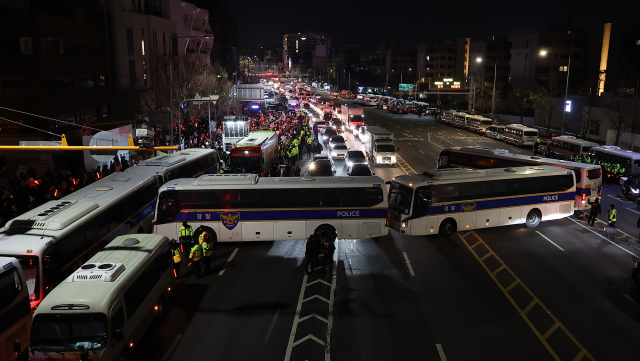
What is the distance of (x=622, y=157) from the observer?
30328mm

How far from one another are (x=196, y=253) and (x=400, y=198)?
8.68 m

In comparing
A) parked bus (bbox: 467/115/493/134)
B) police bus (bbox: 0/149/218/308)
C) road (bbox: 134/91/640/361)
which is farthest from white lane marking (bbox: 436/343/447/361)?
parked bus (bbox: 467/115/493/134)

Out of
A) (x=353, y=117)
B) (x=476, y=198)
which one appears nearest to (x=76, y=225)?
(x=476, y=198)

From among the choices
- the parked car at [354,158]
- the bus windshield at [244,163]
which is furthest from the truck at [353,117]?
the bus windshield at [244,163]

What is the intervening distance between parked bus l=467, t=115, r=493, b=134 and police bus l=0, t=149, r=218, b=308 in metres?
45.3

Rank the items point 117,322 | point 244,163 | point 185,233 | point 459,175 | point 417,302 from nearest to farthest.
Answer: point 117,322, point 417,302, point 185,233, point 459,175, point 244,163

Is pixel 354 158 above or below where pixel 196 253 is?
above

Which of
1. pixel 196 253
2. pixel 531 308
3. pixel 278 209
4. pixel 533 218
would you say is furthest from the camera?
pixel 533 218

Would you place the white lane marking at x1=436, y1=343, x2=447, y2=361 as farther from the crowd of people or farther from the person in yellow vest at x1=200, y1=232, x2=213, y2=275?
the crowd of people

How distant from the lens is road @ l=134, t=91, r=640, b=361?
11273 millimetres

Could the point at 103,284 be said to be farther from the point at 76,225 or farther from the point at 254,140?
the point at 254,140

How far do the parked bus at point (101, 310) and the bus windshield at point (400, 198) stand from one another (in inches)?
418

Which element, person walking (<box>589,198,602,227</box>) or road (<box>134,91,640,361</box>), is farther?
person walking (<box>589,198,602,227</box>)

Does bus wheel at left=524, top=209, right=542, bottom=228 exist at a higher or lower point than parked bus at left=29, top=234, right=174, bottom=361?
lower
